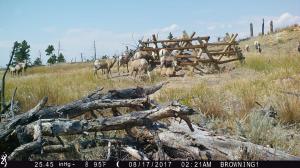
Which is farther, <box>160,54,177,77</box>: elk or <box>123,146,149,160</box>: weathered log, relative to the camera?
<box>160,54,177,77</box>: elk

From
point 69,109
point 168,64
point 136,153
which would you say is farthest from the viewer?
point 168,64

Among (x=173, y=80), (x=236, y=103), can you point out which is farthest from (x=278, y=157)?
(x=173, y=80)

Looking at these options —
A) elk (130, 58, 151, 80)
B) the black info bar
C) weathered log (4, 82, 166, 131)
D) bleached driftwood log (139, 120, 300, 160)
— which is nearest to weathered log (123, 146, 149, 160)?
the black info bar

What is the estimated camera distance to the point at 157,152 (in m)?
4.68

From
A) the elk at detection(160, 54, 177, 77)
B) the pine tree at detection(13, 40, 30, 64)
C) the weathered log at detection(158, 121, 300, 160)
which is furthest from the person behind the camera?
the pine tree at detection(13, 40, 30, 64)

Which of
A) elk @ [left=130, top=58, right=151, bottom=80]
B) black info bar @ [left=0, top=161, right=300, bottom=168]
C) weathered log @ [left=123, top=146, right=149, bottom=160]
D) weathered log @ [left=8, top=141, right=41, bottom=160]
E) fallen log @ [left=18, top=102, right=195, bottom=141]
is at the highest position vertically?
elk @ [left=130, top=58, right=151, bottom=80]

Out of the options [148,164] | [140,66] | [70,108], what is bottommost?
[148,164]

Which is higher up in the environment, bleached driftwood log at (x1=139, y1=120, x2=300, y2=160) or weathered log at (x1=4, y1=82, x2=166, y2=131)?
weathered log at (x1=4, y1=82, x2=166, y2=131)

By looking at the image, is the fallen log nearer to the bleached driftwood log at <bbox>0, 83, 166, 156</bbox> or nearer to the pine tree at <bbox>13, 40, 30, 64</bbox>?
the bleached driftwood log at <bbox>0, 83, 166, 156</bbox>

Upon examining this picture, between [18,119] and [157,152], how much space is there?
1.56 meters

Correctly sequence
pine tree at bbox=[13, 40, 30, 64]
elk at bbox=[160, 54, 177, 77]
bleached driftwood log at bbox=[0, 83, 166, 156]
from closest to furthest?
bleached driftwood log at bbox=[0, 83, 166, 156], elk at bbox=[160, 54, 177, 77], pine tree at bbox=[13, 40, 30, 64]

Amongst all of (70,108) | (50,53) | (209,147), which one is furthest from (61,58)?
(209,147)

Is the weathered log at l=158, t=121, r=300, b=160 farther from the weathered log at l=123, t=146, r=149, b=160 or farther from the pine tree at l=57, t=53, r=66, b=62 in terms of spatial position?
the pine tree at l=57, t=53, r=66, b=62

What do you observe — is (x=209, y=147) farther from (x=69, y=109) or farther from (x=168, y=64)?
(x=168, y=64)
